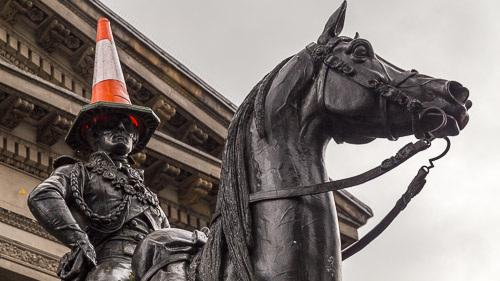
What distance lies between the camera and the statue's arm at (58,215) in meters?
5.56

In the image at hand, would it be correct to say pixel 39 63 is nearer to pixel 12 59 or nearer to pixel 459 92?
pixel 12 59

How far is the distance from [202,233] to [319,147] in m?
0.76

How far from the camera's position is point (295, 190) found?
14.8ft

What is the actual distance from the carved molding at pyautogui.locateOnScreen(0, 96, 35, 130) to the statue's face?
991 centimetres

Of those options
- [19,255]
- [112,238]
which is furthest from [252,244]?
[19,255]

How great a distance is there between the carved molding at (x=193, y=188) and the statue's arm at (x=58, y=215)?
13.2 meters

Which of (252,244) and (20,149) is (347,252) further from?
(20,149)

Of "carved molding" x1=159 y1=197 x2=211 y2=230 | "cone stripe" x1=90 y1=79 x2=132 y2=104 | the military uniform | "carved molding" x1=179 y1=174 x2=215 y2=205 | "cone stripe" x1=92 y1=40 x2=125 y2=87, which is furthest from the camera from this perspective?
"carved molding" x1=179 y1=174 x2=215 y2=205

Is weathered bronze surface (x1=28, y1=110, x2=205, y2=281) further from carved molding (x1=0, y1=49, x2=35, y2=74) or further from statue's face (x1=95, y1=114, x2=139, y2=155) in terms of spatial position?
carved molding (x1=0, y1=49, x2=35, y2=74)

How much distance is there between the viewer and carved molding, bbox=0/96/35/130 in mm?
16281

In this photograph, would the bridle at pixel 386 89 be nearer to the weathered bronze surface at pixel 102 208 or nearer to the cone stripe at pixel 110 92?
the weathered bronze surface at pixel 102 208

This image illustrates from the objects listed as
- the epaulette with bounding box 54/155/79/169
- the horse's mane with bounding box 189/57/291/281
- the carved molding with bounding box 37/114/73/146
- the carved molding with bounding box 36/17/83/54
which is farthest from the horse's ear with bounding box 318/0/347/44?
the carved molding with bounding box 36/17/83/54

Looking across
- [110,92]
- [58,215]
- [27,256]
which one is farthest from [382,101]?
[27,256]

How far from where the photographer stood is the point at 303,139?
4.68 m
